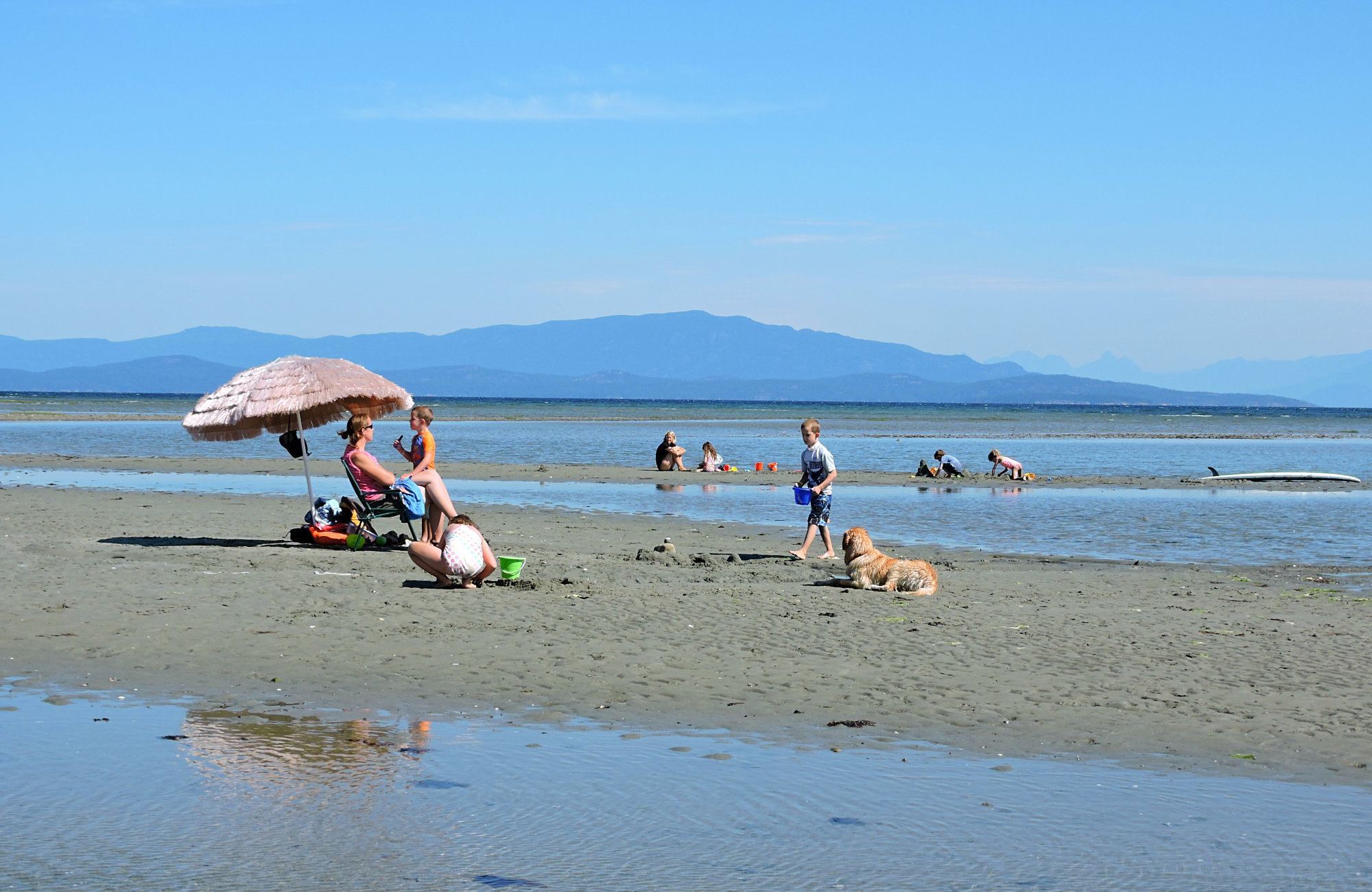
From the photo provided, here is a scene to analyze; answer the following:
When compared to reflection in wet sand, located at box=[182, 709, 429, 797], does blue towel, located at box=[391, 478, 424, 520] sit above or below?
above

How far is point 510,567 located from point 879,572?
12.0 feet

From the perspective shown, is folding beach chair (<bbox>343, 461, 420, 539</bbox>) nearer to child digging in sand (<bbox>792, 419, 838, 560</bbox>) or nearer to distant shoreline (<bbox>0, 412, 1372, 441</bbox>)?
child digging in sand (<bbox>792, 419, 838, 560</bbox>)

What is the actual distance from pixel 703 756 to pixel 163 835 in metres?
2.79

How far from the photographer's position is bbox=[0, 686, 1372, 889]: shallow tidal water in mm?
5426

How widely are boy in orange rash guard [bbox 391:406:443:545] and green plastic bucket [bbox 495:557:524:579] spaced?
158cm

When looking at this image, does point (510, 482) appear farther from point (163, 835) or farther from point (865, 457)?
point (163, 835)

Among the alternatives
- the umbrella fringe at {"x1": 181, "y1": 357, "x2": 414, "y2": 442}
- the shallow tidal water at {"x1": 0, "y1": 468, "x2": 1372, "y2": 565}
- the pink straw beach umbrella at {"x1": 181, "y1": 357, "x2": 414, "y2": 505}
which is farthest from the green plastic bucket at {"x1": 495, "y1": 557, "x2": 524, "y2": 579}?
the shallow tidal water at {"x1": 0, "y1": 468, "x2": 1372, "y2": 565}

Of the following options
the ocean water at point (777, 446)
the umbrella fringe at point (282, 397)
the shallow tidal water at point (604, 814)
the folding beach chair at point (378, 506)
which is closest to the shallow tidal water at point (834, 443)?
the ocean water at point (777, 446)

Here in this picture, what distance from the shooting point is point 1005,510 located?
2419 cm

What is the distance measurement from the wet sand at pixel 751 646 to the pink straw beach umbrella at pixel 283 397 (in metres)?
1.59

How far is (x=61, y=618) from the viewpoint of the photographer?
36.1 feet

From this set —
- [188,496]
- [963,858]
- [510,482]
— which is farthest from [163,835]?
[510,482]

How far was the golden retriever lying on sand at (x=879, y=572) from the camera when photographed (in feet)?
42.5

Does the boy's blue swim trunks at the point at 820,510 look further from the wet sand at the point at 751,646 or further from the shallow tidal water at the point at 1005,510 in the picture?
the shallow tidal water at the point at 1005,510
